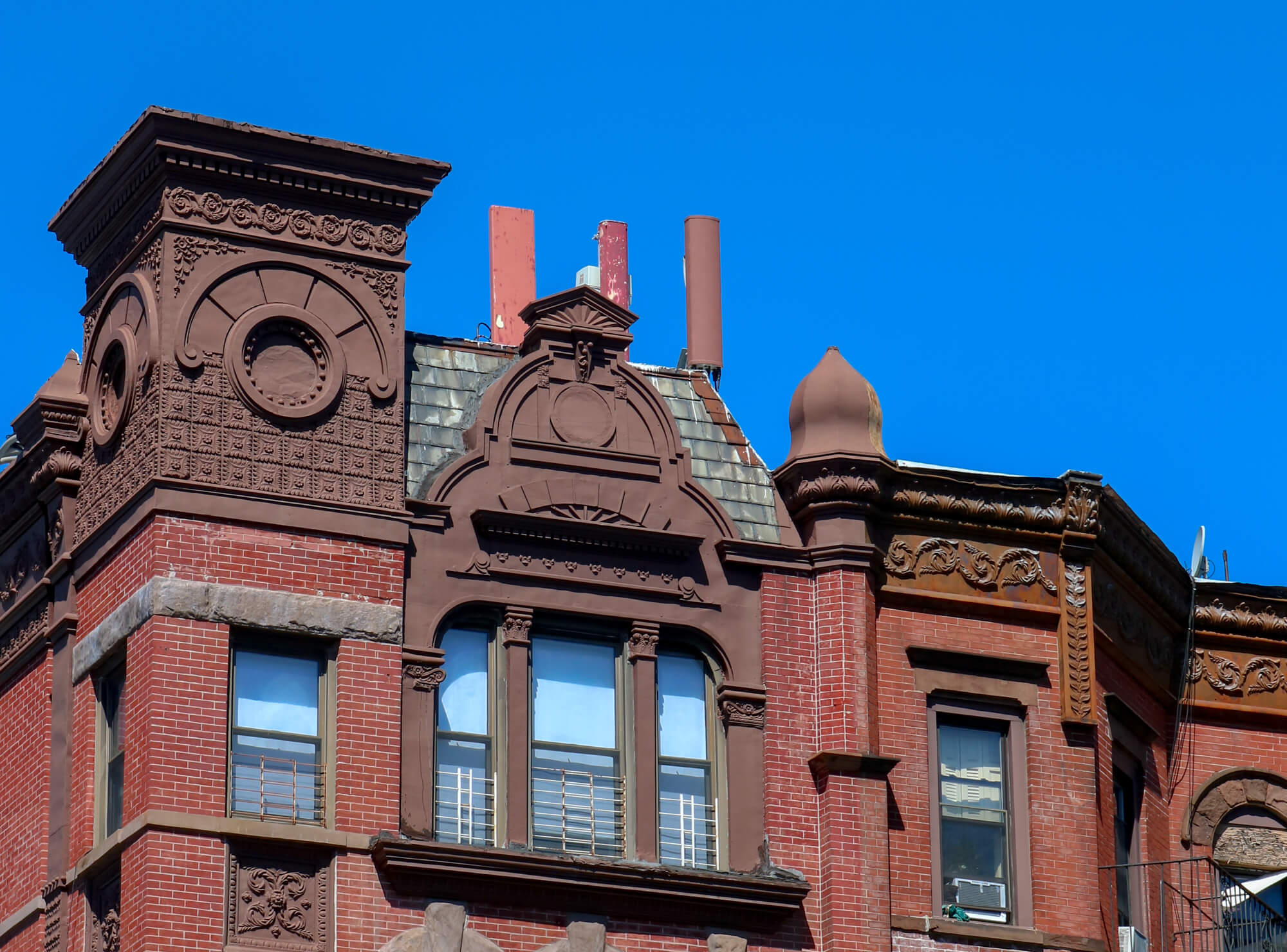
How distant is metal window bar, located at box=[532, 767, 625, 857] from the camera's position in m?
29.1

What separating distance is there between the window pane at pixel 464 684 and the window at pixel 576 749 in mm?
532

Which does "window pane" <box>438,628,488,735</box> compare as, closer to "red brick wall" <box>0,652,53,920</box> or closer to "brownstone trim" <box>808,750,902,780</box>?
"brownstone trim" <box>808,750,902,780</box>

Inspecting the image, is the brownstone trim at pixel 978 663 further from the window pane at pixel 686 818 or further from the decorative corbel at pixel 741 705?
the window pane at pixel 686 818

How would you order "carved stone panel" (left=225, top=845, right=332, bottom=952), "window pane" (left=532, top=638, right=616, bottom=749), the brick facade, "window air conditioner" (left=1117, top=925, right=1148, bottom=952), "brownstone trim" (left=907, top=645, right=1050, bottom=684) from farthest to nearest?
"window air conditioner" (left=1117, top=925, right=1148, bottom=952)
"brownstone trim" (left=907, top=645, right=1050, bottom=684)
"window pane" (left=532, top=638, right=616, bottom=749)
the brick facade
"carved stone panel" (left=225, top=845, right=332, bottom=952)

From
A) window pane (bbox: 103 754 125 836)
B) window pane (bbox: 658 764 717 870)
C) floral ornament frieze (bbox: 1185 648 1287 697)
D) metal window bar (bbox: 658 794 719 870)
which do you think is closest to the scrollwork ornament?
window pane (bbox: 658 764 717 870)

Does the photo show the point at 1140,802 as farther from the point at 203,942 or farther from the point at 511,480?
the point at 203,942

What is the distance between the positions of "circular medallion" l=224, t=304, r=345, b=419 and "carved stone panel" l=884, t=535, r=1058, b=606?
20.6 ft

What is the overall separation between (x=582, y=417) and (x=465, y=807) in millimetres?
4388

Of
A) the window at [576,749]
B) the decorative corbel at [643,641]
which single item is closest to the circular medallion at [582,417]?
the decorative corbel at [643,641]

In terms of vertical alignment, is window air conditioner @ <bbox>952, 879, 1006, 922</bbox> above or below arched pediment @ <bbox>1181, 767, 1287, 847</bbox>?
below

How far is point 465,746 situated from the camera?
29125 mm

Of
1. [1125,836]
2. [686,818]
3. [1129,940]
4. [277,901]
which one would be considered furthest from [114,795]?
[1125,836]

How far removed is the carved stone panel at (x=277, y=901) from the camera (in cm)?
2727

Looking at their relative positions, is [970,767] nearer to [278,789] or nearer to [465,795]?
[465,795]
